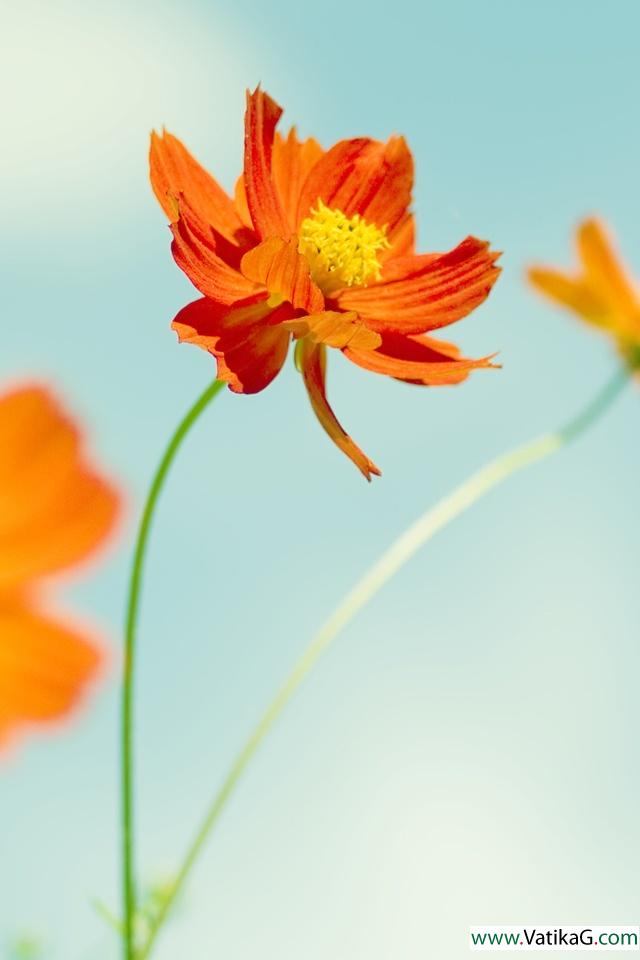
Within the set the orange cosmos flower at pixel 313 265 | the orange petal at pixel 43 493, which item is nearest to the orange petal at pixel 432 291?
the orange cosmos flower at pixel 313 265

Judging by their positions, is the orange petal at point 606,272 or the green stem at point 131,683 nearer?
the green stem at point 131,683

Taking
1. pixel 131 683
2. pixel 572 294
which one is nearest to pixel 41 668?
pixel 131 683

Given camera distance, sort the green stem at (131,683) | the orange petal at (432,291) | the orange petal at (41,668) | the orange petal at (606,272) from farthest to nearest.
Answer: the orange petal at (606,272) → the orange petal at (432,291) → the green stem at (131,683) → the orange petal at (41,668)

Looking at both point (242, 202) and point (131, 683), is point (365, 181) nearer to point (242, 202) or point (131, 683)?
point (242, 202)

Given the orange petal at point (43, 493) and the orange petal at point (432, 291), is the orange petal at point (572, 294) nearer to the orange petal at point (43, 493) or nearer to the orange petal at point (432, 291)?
the orange petal at point (432, 291)

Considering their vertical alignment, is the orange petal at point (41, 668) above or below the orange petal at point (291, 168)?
below

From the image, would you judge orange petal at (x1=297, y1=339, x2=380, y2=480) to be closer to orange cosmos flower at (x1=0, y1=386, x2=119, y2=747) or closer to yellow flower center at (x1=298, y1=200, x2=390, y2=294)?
yellow flower center at (x1=298, y1=200, x2=390, y2=294)

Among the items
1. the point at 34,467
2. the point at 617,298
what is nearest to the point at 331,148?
the point at 34,467
